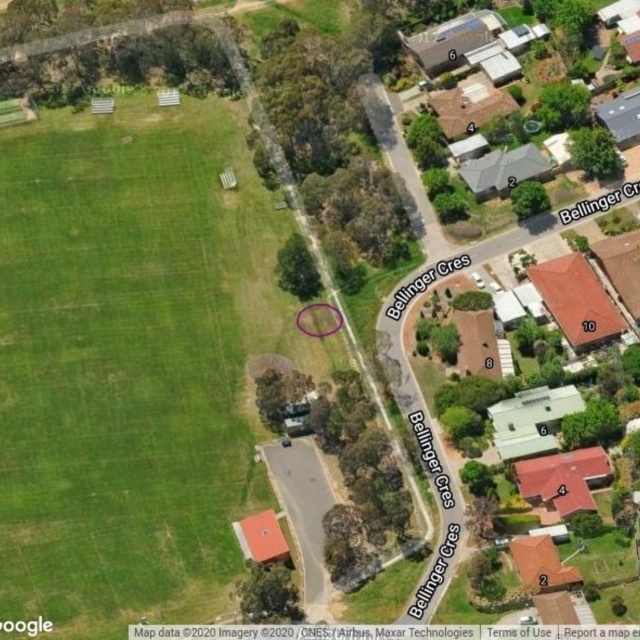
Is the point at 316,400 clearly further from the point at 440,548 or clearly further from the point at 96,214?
the point at 96,214

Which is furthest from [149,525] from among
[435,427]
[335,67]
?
[335,67]

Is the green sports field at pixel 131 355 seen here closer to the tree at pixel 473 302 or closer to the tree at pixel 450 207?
the tree at pixel 473 302

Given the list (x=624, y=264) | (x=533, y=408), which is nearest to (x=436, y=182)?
(x=624, y=264)

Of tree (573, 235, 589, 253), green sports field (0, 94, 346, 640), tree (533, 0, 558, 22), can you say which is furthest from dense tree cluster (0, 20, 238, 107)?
tree (573, 235, 589, 253)

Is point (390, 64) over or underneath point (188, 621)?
over

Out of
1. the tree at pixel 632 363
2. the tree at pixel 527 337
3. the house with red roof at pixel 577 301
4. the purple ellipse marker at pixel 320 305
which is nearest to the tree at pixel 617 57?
the house with red roof at pixel 577 301

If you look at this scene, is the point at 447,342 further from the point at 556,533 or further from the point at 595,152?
the point at 595,152
